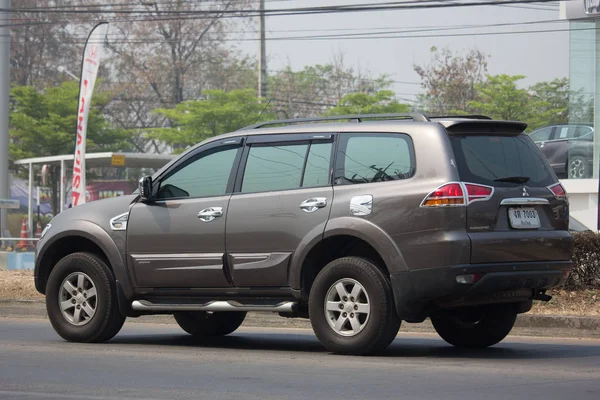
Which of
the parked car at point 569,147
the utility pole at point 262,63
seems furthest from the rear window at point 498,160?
the utility pole at point 262,63

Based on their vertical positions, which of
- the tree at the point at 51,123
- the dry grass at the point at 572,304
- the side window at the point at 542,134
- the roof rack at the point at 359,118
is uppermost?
the tree at the point at 51,123

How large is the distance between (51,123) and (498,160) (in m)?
46.1

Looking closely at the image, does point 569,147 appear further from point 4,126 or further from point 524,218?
point 524,218

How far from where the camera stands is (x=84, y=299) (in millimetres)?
10453

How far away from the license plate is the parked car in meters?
20.0

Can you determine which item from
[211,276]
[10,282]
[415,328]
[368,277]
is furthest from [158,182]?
[10,282]

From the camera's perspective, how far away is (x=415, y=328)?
11.9 metres

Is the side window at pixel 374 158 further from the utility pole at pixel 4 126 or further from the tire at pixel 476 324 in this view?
the utility pole at pixel 4 126

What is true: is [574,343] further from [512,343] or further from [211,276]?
[211,276]

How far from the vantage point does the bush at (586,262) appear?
1245 centimetres

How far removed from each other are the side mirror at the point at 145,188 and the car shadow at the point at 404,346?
1.38m

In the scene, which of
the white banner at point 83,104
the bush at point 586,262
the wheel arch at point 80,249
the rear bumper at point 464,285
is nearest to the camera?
the rear bumper at point 464,285

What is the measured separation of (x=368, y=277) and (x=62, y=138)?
152 feet

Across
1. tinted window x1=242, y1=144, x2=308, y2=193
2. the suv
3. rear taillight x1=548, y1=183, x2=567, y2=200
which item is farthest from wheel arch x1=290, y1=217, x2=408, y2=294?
rear taillight x1=548, y1=183, x2=567, y2=200
